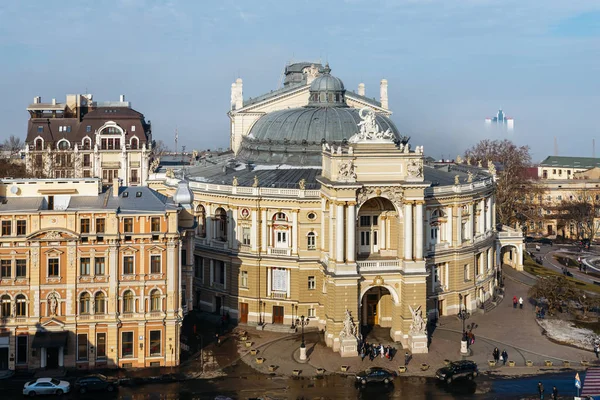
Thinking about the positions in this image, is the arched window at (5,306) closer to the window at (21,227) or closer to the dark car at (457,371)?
the window at (21,227)

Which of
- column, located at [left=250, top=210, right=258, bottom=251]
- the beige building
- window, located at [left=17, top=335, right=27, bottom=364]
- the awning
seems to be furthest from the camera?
column, located at [left=250, top=210, right=258, bottom=251]

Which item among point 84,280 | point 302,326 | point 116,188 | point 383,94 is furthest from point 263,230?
point 383,94

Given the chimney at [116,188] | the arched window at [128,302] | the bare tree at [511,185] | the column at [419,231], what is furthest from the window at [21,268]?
the bare tree at [511,185]

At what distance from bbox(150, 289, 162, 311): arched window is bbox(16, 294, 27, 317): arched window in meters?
10.6

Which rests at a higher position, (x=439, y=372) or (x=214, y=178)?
(x=214, y=178)

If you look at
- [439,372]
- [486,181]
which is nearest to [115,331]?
[439,372]

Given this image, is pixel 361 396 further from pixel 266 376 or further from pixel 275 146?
pixel 275 146

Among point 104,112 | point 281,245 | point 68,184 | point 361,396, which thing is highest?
point 104,112

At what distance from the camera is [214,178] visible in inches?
3957

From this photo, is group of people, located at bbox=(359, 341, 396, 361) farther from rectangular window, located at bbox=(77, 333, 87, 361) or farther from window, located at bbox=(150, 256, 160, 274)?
rectangular window, located at bbox=(77, 333, 87, 361)

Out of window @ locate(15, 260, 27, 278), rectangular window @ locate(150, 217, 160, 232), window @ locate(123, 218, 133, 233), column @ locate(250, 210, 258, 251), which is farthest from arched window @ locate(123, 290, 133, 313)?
column @ locate(250, 210, 258, 251)

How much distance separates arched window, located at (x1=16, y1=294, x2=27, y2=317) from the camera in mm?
73875

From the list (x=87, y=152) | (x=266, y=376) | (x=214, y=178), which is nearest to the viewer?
(x=266, y=376)

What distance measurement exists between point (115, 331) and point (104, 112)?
85.1 metres
